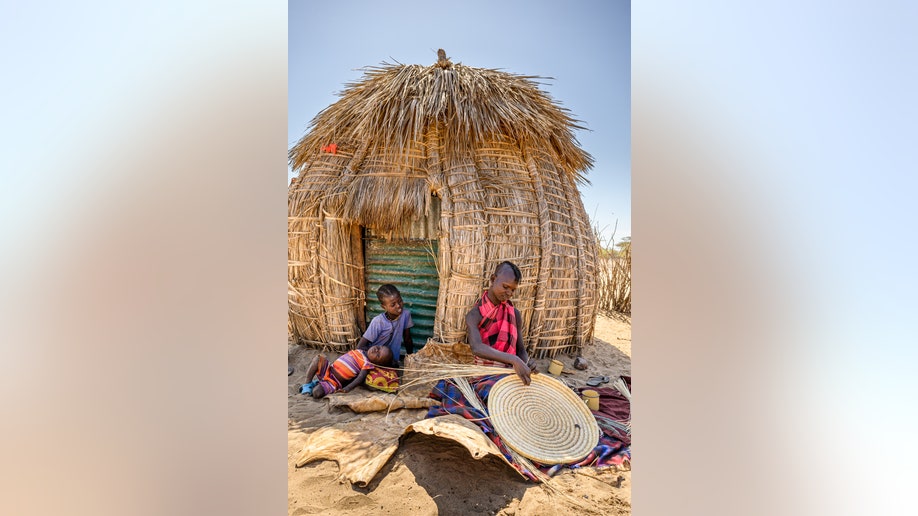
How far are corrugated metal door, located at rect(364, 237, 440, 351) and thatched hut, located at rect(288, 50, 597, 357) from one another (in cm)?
1

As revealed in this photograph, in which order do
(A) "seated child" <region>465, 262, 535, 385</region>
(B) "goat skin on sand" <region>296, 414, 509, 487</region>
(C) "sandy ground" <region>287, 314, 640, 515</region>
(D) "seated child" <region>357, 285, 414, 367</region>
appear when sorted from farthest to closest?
(D) "seated child" <region>357, 285, 414, 367</region> < (A) "seated child" <region>465, 262, 535, 385</region> < (B) "goat skin on sand" <region>296, 414, 509, 487</region> < (C) "sandy ground" <region>287, 314, 640, 515</region>

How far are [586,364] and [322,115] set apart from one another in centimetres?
410

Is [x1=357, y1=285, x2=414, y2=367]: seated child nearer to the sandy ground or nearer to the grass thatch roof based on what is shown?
the grass thatch roof

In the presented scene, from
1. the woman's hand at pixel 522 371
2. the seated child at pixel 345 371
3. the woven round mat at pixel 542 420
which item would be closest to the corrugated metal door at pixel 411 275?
the seated child at pixel 345 371

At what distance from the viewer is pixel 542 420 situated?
2.63m

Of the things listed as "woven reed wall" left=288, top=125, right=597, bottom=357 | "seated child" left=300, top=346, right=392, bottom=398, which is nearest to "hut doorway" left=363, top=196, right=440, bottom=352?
"woven reed wall" left=288, top=125, right=597, bottom=357

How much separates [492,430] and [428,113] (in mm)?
3013

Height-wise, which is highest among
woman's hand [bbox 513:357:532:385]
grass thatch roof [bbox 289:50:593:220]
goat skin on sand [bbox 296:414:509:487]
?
grass thatch roof [bbox 289:50:593:220]

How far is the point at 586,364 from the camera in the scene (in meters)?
4.36

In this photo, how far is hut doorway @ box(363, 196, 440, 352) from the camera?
13.8 feet

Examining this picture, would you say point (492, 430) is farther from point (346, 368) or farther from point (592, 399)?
point (346, 368)

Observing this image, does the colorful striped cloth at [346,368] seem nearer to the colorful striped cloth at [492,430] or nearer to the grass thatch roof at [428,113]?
the colorful striped cloth at [492,430]
